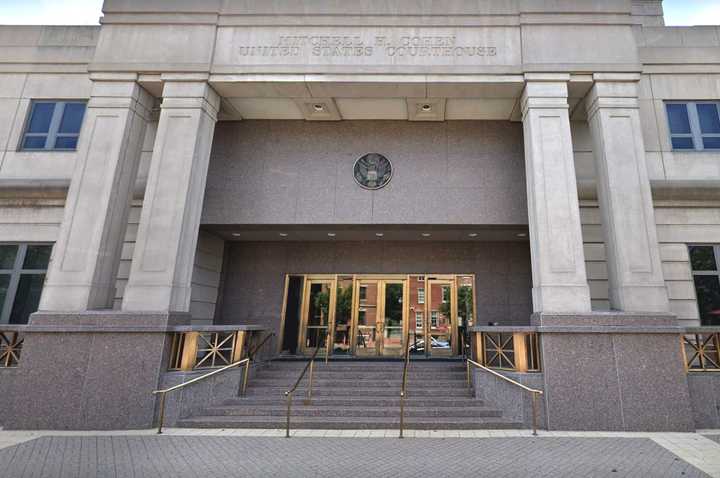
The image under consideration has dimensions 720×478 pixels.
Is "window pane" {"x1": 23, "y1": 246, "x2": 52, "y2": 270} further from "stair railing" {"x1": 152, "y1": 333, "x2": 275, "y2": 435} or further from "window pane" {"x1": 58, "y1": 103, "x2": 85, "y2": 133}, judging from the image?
"stair railing" {"x1": 152, "y1": 333, "x2": 275, "y2": 435}

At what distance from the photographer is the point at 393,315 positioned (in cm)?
1275

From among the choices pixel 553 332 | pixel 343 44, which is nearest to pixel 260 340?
pixel 553 332

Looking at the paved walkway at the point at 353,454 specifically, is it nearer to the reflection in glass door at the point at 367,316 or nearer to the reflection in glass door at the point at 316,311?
the reflection in glass door at the point at 316,311

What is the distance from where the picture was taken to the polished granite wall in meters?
12.0

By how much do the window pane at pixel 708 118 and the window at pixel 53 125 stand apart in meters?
17.5

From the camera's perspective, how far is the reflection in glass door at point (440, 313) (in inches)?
493

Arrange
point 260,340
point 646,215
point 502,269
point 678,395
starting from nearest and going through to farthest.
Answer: point 678,395 < point 646,215 < point 260,340 < point 502,269

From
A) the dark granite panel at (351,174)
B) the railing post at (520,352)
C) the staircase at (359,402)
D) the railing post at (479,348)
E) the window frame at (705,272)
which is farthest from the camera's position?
the dark granite panel at (351,174)

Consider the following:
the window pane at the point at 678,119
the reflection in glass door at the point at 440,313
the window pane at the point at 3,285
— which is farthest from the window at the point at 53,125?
the window pane at the point at 678,119

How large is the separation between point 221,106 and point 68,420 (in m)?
8.15

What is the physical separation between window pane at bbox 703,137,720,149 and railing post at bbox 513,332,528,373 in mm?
7827

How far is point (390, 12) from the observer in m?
9.77

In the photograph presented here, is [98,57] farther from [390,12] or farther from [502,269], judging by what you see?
[502,269]

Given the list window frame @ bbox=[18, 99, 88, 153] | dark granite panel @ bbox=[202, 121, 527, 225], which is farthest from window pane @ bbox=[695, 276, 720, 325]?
window frame @ bbox=[18, 99, 88, 153]
